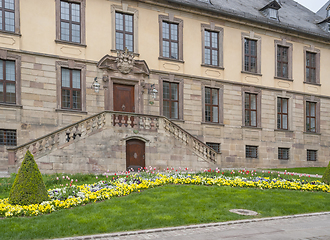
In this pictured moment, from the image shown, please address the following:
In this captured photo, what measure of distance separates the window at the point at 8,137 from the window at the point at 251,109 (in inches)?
650

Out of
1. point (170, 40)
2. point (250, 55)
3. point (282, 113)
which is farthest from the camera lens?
point (282, 113)

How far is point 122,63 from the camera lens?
2311cm

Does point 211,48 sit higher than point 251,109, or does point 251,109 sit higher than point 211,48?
point 211,48

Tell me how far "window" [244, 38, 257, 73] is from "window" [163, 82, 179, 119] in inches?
261

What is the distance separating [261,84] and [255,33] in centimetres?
406

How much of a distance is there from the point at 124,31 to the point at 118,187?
1410cm

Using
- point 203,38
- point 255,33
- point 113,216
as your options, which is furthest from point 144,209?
point 255,33

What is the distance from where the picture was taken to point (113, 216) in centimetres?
939

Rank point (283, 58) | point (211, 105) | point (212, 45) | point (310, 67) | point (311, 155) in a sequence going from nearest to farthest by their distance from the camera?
point (211, 105)
point (212, 45)
point (283, 58)
point (311, 155)
point (310, 67)

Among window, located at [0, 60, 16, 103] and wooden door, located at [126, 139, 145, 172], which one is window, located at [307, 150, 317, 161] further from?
window, located at [0, 60, 16, 103]

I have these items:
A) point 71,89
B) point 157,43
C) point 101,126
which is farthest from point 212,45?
point 101,126

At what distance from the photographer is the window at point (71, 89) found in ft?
71.8

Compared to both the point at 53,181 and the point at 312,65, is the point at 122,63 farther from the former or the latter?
the point at 312,65

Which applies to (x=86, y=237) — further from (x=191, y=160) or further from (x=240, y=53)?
(x=240, y=53)
